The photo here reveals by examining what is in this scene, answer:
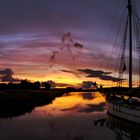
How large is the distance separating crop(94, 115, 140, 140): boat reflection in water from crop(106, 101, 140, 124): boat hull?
2.15ft

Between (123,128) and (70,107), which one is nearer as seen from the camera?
(123,128)

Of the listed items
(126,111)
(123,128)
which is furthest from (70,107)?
(123,128)

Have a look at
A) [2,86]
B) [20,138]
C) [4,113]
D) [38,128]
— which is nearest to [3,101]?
[4,113]

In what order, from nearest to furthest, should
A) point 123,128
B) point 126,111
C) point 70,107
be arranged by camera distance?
point 123,128 → point 126,111 → point 70,107

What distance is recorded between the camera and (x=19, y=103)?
72375mm

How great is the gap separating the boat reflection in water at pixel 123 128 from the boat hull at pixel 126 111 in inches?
25.8

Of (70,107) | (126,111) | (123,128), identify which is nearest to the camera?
(123,128)

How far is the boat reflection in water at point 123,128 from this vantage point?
34.6 m

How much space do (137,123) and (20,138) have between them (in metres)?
15.7

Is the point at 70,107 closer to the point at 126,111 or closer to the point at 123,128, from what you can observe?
the point at 126,111

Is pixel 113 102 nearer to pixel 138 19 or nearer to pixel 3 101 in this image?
pixel 138 19

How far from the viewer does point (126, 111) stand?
44.4 meters

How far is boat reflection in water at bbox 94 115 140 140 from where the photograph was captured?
34.6 meters

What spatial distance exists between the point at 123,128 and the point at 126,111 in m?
4.27
